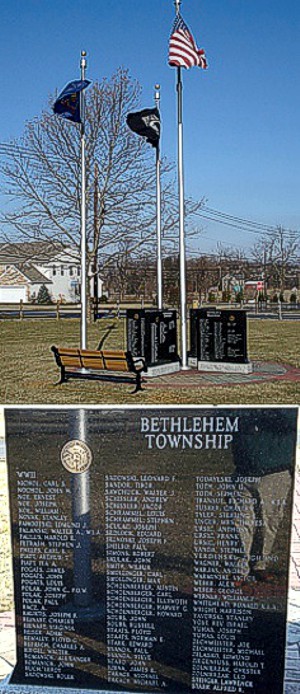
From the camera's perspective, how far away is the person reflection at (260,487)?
10.6ft

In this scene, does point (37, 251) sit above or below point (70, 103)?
below

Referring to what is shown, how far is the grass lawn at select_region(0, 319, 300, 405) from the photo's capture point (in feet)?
47.1

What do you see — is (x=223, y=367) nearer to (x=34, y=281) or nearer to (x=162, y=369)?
(x=162, y=369)

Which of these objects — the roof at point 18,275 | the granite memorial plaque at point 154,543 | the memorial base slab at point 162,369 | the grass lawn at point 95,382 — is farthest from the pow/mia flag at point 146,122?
the roof at point 18,275

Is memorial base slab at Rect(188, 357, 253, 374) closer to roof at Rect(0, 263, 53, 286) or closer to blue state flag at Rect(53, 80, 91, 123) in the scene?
Result: blue state flag at Rect(53, 80, 91, 123)

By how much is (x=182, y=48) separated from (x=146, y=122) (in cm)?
264

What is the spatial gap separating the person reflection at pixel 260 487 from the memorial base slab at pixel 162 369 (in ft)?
42.4

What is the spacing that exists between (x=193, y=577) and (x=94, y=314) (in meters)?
35.4

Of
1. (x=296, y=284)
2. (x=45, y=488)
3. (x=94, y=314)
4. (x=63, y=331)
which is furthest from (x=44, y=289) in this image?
(x=45, y=488)

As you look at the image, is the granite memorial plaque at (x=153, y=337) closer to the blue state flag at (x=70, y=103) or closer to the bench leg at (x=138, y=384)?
the bench leg at (x=138, y=384)

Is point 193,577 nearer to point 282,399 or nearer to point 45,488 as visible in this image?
point 45,488

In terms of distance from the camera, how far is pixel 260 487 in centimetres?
324

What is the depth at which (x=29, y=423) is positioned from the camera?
132 inches

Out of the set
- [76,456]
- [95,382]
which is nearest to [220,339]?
[95,382]
